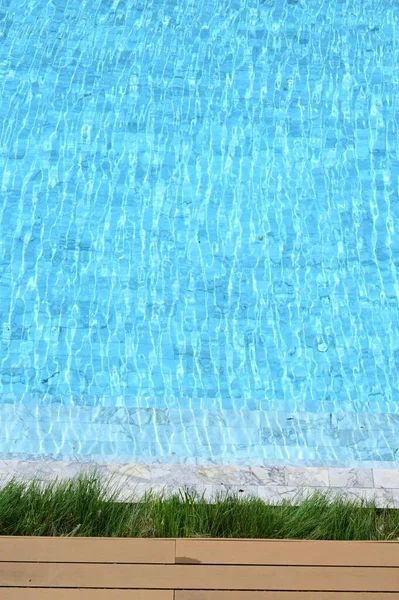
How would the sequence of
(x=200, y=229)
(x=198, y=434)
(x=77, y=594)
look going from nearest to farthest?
(x=77, y=594) → (x=198, y=434) → (x=200, y=229)

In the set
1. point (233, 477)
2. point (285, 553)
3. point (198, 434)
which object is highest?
point (285, 553)

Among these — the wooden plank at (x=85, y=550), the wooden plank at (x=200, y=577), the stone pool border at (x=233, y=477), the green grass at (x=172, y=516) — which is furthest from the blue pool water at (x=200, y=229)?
the wooden plank at (x=200, y=577)

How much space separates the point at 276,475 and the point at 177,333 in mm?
1172

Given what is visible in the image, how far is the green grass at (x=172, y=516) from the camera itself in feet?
10.3

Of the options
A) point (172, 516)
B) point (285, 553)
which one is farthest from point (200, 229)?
point (285, 553)

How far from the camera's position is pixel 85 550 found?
2.78m

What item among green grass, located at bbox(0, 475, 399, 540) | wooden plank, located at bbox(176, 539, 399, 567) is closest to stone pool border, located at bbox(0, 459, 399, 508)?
green grass, located at bbox(0, 475, 399, 540)

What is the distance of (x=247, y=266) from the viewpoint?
4672mm

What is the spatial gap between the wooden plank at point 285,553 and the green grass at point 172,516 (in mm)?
290

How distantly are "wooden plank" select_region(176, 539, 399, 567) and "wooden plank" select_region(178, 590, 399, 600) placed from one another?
0.40ft

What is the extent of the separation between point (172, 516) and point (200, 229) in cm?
220

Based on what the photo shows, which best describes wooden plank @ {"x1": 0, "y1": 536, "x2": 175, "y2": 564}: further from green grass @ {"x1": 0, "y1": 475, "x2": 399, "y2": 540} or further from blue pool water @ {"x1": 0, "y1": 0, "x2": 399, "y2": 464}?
blue pool water @ {"x1": 0, "y1": 0, "x2": 399, "y2": 464}

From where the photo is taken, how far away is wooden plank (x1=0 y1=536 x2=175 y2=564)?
274cm

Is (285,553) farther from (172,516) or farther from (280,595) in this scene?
(172,516)
